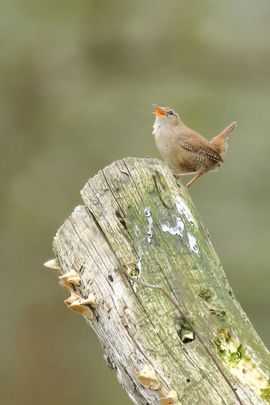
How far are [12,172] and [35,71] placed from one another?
2.66ft

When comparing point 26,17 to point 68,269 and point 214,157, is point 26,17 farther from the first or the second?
point 68,269

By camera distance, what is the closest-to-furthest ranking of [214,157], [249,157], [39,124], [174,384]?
[174,384]
[214,157]
[249,157]
[39,124]

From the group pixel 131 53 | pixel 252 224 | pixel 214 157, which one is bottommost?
pixel 214 157

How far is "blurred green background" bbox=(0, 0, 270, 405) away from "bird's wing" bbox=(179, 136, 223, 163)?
3.35 meters

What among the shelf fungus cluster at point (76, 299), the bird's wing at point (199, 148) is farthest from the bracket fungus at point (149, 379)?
the bird's wing at point (199, 148)

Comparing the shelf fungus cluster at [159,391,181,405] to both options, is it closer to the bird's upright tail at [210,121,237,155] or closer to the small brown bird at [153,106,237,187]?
the small brown bird at [153,106,237,187]

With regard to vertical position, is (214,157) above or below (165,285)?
above

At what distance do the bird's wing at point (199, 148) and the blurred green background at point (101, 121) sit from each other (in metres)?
3.35

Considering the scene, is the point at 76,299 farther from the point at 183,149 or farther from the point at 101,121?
the point at 101,121

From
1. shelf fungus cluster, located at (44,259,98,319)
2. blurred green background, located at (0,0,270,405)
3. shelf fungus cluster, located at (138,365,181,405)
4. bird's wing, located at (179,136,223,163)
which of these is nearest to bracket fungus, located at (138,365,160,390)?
shelf fungus cluster, located at (138,365,181,405)

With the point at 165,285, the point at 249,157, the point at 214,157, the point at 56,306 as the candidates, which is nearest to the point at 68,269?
the point at 165,285

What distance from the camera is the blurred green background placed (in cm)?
891

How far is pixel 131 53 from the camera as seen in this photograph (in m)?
9.09

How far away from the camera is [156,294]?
121 inches
